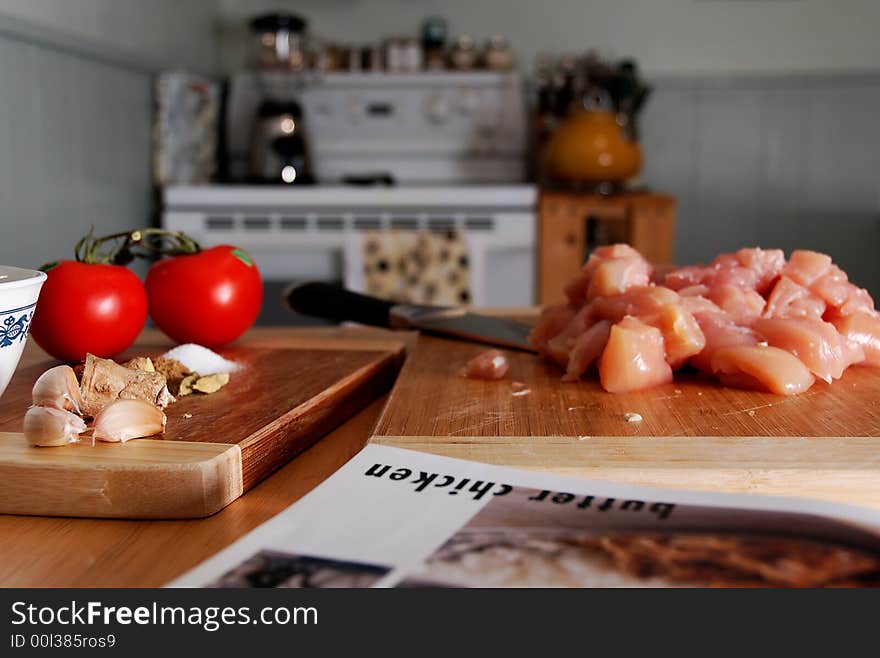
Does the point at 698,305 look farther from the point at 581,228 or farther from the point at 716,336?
the point at 581,228

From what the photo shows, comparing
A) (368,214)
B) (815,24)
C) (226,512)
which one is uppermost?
(815,24)

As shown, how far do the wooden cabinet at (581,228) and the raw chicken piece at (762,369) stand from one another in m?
1.57

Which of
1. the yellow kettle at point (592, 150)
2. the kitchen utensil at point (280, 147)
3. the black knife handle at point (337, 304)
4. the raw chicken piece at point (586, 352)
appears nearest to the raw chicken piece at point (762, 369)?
the raw chicken piece at point (586, 352)

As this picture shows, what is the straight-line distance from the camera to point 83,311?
2.98 ft

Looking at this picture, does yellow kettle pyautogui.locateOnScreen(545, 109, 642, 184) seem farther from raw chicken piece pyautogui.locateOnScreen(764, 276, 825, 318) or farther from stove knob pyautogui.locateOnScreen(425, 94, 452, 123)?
raw chicken piece pyautogui.locateOnScreen(764, 276, 825, 318)

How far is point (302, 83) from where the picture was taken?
9.64ft

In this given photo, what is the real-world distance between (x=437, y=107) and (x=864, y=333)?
221cm

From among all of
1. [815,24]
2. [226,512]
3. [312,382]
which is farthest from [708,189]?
[226,512]

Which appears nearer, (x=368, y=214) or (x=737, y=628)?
(x=737, y=628)

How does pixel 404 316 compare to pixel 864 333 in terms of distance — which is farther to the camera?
pixel 404 316

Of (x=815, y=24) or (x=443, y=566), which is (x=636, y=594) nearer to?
(x=443, y=566)

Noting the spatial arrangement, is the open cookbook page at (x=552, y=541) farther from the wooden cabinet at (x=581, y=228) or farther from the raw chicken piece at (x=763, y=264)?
the wooden cabinet at (x=581, y=228)

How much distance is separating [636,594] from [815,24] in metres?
3.03
